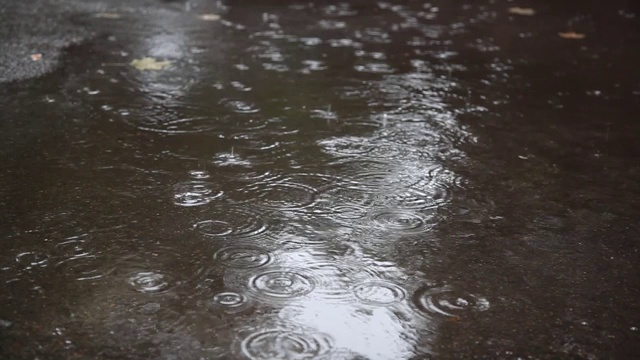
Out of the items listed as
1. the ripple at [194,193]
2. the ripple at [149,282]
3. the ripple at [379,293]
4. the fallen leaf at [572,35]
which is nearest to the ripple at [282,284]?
the ripple at [379,293]

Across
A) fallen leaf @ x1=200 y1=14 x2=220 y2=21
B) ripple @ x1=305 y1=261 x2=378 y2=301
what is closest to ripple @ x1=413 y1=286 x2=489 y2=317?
ripple @ x1=305 y1=261 x2=378 y2=301

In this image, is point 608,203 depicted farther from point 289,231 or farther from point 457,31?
point 457,31

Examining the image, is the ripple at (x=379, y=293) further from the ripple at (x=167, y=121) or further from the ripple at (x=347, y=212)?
the ripple at (x=167, y=121)

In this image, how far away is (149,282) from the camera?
2602 mm

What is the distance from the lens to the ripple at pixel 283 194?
129 inches

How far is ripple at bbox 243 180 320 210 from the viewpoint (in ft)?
10.8

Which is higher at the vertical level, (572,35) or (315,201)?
(572,35)

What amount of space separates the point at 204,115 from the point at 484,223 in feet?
6.70

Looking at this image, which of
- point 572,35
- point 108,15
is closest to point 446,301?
point 572,35

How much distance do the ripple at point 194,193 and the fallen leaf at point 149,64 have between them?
2.37 metres

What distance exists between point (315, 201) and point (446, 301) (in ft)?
3.17

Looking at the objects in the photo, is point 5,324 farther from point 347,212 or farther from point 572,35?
point 572,35

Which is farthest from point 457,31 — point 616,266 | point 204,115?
point 616,266

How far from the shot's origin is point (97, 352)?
2.21 metres
